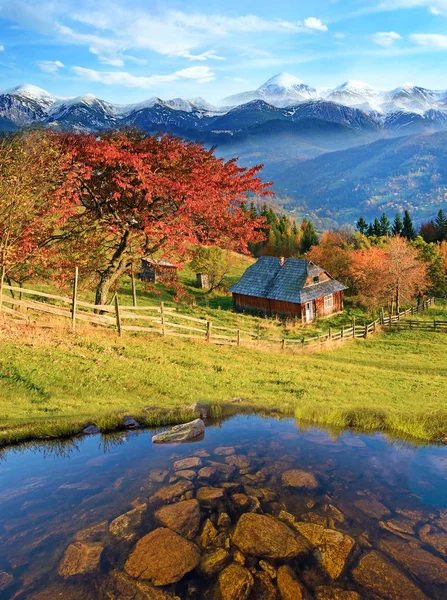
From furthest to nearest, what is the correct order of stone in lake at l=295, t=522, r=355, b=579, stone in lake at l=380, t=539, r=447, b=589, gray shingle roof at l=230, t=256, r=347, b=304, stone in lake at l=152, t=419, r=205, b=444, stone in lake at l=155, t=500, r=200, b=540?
gray shingle roof at l=230, t=256, r=347, b=304 < stone in lake at l=152, t=419, r=205, b=444 < stone in lake at l=155, t=500, r=200, b=540 < stone in lake at l=295, t=522, r=355, b=579 < stone in lake at l=380, t=539, r=447, b=589

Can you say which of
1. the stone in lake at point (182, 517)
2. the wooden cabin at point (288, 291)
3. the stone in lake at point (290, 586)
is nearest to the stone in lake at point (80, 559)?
the stone in lake at point (182, 517)

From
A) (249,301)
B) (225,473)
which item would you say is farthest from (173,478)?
(249,301)

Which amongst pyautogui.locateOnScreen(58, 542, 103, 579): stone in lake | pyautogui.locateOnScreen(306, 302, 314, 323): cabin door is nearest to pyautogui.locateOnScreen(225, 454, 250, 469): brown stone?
pyautogui.locateOnScreen(58, 542, 103, 579): stone in lake

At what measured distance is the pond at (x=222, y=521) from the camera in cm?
502

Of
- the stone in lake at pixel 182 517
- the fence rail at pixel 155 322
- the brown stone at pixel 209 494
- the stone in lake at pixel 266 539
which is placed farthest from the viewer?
the fence rail at pixel 155 322

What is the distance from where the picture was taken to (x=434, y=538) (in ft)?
18.9

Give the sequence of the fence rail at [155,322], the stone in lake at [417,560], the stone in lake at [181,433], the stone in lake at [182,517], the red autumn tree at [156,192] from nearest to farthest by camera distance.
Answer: the stone in lake at [417,560]
the stone in lake at [182,517]
the stone in lake at [181,433]
the red autumn tree at [156,192]
the fence rail at [155,322]

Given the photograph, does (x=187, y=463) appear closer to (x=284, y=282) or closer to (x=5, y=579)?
(x=5, y=579)

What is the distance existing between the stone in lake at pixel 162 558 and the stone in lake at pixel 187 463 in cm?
179

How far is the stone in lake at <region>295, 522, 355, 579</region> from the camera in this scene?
5297 mm

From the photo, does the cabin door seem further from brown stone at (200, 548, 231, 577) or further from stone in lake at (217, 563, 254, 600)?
stone in lake at (217, 563, 254, 600)

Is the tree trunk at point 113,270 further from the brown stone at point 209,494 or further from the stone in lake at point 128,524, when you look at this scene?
the stone in lake at point 128,524

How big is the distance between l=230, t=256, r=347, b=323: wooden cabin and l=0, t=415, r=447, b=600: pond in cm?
3476

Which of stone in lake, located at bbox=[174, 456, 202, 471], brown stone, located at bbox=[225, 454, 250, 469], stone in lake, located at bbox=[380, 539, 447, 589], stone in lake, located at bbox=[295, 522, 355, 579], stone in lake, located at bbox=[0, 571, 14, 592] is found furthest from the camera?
brown stone, located at bbox=[225, 454, 250, 469]
